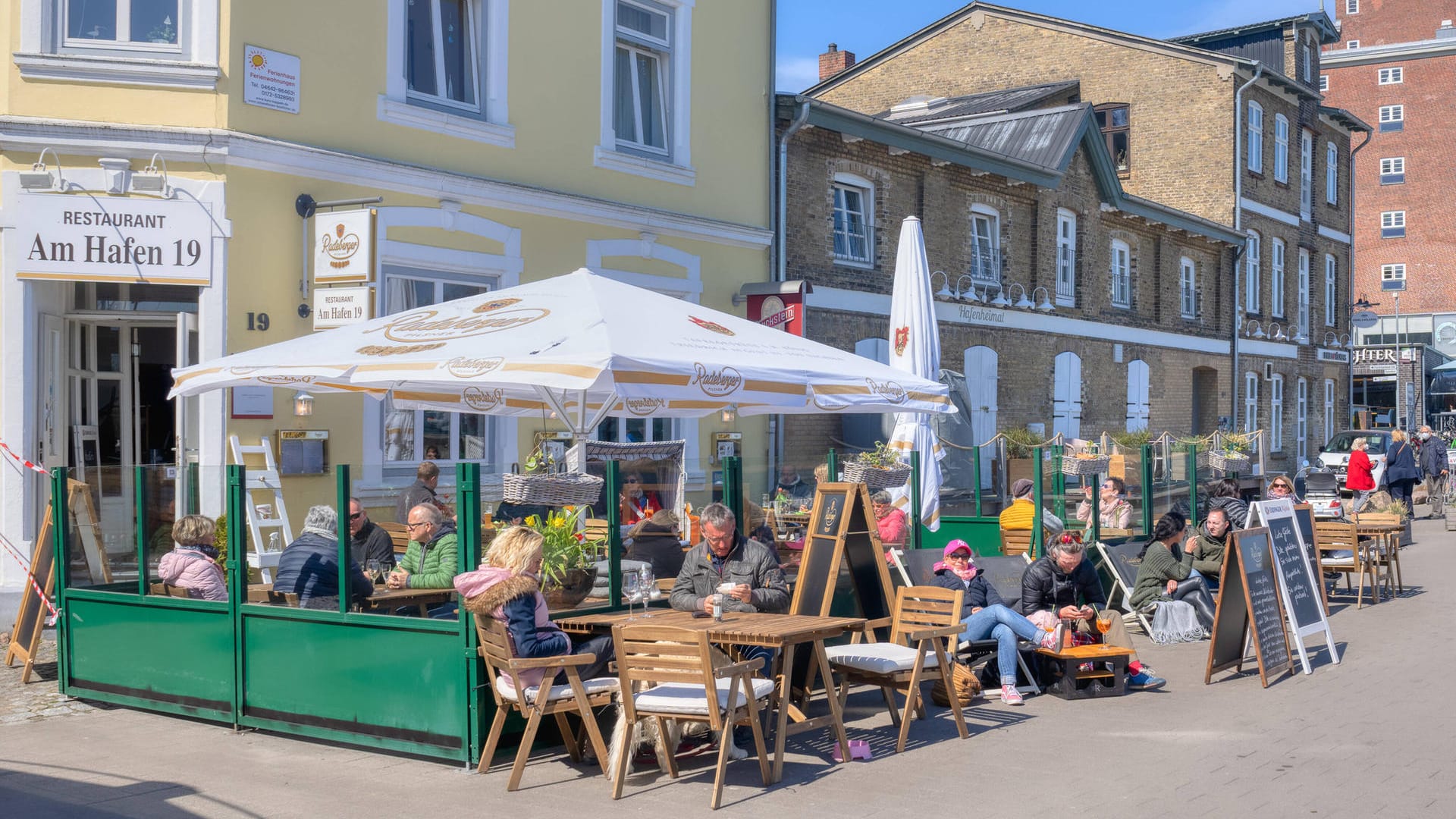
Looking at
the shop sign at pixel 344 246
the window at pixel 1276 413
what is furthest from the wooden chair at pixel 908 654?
the window at pixel 1276 413

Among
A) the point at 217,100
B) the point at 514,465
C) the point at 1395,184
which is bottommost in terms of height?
the point at 514,465

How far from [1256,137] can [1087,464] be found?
18838 millimetres

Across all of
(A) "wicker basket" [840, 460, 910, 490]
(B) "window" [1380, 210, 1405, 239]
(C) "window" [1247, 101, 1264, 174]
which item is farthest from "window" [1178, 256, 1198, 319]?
(B) "window" [1380, 210, 1405, 239]

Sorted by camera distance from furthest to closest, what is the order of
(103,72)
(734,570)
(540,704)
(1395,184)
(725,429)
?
(1395,184) → (725,429) → (103,72) → (734,570) → (540,704)

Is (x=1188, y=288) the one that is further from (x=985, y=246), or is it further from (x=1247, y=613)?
(x=1247, y=613)

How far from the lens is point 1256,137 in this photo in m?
29.8

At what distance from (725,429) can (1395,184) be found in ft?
179

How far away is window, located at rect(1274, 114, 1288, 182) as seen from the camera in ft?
102

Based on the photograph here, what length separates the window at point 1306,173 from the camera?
108 ft

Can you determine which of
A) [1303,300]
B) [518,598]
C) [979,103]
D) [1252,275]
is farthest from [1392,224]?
Result: [518,598]

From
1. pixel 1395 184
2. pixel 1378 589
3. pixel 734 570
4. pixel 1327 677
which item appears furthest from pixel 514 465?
pixel 1395 184

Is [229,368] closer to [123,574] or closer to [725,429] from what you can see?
[123,574]

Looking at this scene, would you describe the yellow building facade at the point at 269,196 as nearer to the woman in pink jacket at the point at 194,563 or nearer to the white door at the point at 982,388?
the woman in pink jacket at the point at 194,563

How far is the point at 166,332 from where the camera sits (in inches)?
471
